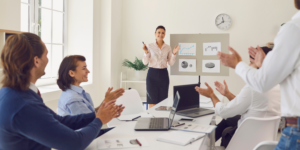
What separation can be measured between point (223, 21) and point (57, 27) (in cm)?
332

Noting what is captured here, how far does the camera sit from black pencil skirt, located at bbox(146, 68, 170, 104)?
4.36 meters

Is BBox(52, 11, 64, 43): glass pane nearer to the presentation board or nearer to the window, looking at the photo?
the window

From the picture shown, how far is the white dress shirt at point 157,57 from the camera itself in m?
4.38

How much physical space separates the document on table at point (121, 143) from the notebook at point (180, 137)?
12 cm

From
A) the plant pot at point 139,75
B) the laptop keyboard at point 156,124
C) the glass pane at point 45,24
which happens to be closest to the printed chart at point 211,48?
the plant pot at point 139,75

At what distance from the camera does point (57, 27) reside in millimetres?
4250

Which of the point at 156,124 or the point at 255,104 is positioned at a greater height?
the point at 255,104

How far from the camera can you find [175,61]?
477 cm

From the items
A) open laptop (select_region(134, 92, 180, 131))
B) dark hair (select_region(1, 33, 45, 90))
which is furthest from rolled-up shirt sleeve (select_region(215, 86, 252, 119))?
dark hair (select_region(1, 33, 45, 90))

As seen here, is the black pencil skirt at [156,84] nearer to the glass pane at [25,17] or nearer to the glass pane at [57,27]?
the glass pane at [57,27]

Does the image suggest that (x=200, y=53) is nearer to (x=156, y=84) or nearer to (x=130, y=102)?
(x=156, y=84)

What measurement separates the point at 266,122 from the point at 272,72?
799 millimetres

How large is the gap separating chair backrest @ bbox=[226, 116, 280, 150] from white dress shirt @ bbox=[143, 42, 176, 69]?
2.66 metres

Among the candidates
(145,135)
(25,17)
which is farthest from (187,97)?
(25,17)
